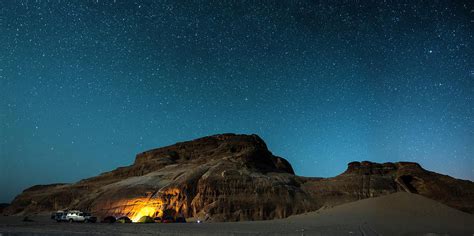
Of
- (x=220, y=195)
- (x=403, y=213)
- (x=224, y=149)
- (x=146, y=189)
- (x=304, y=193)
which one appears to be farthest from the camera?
(x=224, y=149)

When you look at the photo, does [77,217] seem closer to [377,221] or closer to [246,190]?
[246,190]

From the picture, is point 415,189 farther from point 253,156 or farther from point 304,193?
point 253,156

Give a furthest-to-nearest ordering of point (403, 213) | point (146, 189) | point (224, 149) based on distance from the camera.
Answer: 1. point (224, 149)
2. point (146, 189)
3. point (403, 213)

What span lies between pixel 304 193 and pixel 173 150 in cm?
4795

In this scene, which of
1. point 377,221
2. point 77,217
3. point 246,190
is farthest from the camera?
point 246,190

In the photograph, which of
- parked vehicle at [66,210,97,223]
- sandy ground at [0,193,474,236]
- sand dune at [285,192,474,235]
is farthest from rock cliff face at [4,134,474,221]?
parked vehicle at [66,210,97,223]

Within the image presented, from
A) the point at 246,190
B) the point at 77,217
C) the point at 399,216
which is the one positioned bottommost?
the point at 77,217

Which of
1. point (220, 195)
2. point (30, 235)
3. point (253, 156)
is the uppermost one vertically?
point (253, 156)

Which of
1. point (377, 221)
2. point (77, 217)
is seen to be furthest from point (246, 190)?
point (377, 221)

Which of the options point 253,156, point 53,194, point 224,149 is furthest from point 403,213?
point 53,194

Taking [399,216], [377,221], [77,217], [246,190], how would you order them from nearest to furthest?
[377,221] < [399,216] < [77,217] < [246,190]

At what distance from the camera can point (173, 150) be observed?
10619 centimetres

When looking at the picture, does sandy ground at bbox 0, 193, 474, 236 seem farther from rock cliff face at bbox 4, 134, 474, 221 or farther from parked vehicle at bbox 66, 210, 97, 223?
rock cliff face at bbox 4, 134, 474, 221

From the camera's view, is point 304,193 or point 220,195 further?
point 304,193
